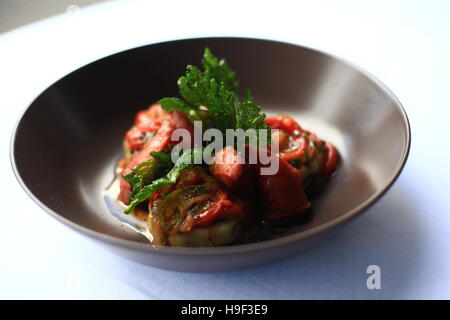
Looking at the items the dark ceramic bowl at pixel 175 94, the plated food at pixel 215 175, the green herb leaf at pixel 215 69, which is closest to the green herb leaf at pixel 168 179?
the plated food at pixel 215 175

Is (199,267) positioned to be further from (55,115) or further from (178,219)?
(55,115)

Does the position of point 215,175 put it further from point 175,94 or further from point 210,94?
point 175,94

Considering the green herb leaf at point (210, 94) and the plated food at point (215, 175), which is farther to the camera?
the green herb leaf at point (210, 94)

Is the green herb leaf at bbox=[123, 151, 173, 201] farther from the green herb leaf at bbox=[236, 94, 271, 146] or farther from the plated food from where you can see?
the green herb leaf at bbox=[236, 94, 271, 146]

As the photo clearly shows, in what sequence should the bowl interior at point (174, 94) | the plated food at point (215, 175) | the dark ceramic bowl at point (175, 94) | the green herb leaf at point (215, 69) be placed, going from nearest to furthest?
the dark ceramic bowl at point (175, 94) → the plated food at point (215, 175) → the bowl interior at point (174, 94) → the green herb leaf at point (215, 69)

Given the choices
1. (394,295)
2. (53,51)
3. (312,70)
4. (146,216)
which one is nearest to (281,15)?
(312,70)

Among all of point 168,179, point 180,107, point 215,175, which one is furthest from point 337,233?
point 180,107

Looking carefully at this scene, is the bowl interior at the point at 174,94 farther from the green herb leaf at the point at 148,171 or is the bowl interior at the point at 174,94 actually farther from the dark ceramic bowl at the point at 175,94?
the green herb leaf at the point at 148,171
